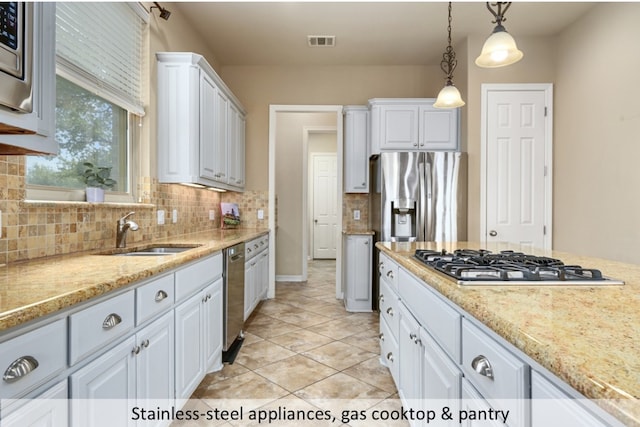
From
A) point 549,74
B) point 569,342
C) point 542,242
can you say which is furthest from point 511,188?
point 569,342

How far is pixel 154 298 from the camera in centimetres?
143

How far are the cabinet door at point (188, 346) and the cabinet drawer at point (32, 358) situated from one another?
0.79 m

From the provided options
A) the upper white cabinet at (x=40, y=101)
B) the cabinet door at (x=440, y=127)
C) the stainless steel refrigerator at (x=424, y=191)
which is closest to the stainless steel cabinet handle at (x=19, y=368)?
the upper white cabinet at (x=40, y=101)

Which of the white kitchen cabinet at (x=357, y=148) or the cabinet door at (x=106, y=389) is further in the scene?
the white kitchen cabinet at (x=357, y=148)

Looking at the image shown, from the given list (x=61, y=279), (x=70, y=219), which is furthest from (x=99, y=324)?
(x=70, y=219)

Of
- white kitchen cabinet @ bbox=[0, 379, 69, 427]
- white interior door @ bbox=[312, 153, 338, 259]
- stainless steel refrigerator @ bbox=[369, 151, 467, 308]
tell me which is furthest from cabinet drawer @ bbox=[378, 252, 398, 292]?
white interior door @ bbox=[312, 153, 338, 259]

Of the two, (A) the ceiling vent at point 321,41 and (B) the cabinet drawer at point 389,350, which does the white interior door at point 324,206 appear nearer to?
(A) the ceiling vent at point 321,41

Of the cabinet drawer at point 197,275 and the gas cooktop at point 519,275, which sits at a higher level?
the gas cooktop at point 519,275

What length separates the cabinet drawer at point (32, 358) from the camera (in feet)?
2.43

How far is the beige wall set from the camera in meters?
2.66

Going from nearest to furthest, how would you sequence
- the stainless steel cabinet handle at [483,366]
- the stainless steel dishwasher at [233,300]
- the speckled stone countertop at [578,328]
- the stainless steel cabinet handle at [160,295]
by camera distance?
1. the speckled stone countertop at [578,328]
2. the stainless steel cabinet handle at [483,366]
3. the stainless steel cabinet handle at [160,295]
4. the stainless steel dishwasher at [233,300]

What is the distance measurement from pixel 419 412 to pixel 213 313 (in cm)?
141

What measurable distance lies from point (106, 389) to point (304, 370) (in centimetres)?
151

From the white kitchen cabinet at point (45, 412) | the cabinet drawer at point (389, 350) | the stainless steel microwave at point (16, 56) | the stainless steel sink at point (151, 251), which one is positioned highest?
the stainless steel microwave at point (16, 56)
